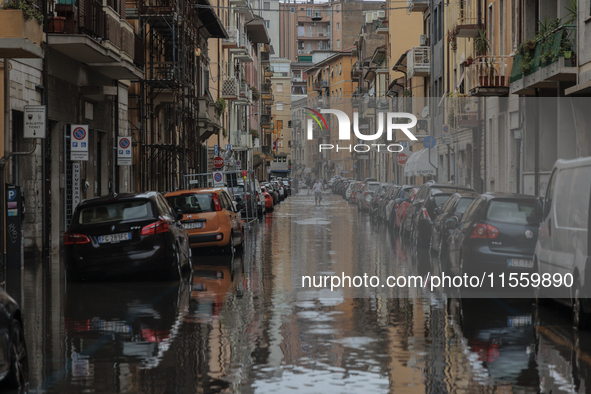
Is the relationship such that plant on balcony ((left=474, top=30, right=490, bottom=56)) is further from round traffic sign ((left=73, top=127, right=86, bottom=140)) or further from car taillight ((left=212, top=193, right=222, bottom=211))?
round traffic sign ((left=73, top=127, right=86, bottom=140))

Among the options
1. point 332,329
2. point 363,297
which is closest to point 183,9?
point 363,297

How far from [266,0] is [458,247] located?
12978 centimetres

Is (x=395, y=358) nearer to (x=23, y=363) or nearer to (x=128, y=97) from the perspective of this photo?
(x=23, y=363)

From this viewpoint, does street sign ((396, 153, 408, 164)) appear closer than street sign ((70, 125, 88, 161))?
No

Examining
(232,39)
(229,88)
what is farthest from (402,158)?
(232,39)

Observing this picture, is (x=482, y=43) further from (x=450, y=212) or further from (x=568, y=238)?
(x=568, y=238)

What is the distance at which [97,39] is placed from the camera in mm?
23203

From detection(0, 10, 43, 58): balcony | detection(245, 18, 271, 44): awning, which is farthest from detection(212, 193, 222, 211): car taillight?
detection(245, 18, 271, 44): awning

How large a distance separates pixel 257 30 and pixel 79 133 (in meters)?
66.5

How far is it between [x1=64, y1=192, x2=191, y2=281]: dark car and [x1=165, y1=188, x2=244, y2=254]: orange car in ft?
16.2

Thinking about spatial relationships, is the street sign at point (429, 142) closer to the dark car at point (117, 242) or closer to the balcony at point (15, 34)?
the balcony at point (15, 34)

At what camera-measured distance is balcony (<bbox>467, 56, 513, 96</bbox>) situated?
32094 mm

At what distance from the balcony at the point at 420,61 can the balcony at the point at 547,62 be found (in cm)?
2801

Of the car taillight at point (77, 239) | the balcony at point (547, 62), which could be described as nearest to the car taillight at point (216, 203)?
the car taillight at point (77, 239)
